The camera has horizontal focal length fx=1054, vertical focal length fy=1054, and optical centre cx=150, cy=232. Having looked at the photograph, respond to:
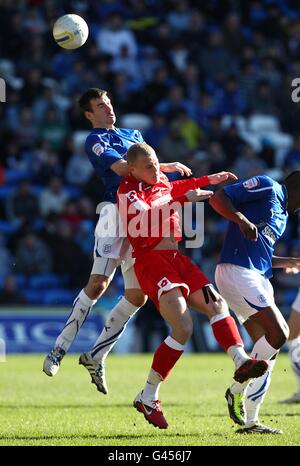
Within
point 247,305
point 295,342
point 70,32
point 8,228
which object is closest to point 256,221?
point 247,305

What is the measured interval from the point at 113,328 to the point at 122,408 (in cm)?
92

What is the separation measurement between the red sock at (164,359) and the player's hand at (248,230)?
1.10 metres

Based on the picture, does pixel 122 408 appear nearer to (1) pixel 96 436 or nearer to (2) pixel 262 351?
(1) pixel 96 436

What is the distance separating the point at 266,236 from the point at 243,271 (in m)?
0.37

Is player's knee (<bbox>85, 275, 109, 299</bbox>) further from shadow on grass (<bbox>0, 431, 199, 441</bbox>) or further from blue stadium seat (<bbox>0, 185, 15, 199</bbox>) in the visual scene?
blue stadium seat (<bbox>0, 185, 15, 199</bbox>)

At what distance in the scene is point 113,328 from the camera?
33.1 feet

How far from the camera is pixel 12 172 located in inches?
778

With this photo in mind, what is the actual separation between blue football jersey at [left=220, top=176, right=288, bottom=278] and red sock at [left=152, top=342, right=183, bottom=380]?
89 cm

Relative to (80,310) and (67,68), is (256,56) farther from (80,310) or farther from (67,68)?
(80,310)

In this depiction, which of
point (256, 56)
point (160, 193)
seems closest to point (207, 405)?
point (160, 193)

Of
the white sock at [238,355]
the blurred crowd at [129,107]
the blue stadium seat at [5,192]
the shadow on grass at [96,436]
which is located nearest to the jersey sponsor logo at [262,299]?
the white sock at [238,355]

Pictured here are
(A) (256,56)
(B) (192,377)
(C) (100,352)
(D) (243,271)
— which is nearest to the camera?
(D) (243,271)

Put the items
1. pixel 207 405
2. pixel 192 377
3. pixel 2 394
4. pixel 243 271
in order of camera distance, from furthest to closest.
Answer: pixel 192 377 < pixel 2 394 < pixel 207 405 < pixel 243 271

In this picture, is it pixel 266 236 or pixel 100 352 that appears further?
pixel 100 352
